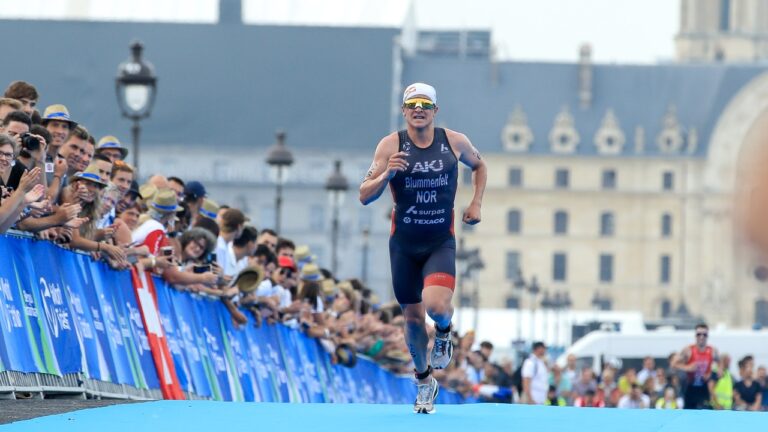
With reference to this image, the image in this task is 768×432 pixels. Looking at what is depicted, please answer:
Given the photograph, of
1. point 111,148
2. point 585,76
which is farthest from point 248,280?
point 585,76

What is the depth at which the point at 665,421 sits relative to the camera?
11719 millimetres

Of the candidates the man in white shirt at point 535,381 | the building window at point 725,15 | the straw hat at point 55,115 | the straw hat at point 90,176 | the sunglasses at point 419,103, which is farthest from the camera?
the building window at point 725,15

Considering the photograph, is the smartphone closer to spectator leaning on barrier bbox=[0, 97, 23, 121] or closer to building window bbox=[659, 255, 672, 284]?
spectator leaning on barrier bbox=[0, 97, 23, 121]

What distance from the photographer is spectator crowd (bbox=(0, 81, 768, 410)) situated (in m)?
13.5

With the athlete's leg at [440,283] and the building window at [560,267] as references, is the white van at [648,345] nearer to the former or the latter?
the athlete's leg at [440,283]

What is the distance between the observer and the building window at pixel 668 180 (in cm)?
14350

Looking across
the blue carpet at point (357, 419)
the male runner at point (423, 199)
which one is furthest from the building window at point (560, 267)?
the blue carpet at point (357, 419)

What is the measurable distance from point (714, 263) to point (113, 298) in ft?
420

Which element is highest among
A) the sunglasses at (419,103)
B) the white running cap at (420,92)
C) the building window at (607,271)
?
the white running cap at (420,92)

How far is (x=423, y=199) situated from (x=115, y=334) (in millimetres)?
2773

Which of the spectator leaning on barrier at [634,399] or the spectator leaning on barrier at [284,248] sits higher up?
the spectator leaning on barrier at [284,248]

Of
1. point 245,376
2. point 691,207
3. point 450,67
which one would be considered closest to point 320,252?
point 450,67

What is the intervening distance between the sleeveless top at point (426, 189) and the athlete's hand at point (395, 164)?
0.46 ft

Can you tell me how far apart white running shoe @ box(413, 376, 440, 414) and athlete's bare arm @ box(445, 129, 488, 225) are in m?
1.08
